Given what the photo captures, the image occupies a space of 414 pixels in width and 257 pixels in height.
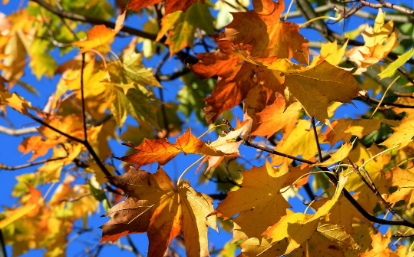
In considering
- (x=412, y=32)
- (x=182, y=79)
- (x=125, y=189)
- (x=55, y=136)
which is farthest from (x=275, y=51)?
(x=182, y=79)

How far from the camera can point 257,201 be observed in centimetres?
123

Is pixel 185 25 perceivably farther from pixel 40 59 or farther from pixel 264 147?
pixel 40 59

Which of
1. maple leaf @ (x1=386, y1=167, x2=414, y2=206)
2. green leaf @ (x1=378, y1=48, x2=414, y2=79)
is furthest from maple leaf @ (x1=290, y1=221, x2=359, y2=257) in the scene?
green leaf @ (x1=378, y1=48, x2=414, y2=79)

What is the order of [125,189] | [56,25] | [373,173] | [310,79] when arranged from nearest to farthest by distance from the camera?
[310,79], [125,189], [373,173], [56,25]

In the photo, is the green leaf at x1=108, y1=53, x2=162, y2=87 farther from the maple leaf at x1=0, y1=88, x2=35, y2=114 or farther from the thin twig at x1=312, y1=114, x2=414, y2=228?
the thin twig at x1=312, y1=114, x2=414, y2=228

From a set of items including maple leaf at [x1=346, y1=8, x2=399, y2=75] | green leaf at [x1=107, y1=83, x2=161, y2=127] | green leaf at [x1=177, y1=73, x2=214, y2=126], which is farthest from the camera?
green leaf at [x1=177, y1=73, x2=214, y2=126]

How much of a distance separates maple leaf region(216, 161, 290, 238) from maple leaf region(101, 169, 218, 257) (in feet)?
0.20

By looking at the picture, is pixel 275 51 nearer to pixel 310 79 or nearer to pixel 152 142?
pixel 310 79

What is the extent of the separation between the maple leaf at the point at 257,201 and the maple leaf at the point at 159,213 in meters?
0.06

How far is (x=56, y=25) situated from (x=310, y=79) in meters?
2.78

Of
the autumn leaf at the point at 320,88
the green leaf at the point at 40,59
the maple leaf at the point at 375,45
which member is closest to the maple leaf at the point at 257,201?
the autumn leaf at the point at 320,88

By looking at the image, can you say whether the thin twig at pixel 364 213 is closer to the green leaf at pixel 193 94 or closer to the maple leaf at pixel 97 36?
the maple leaf at pixel 97 36

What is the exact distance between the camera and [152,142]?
117cm

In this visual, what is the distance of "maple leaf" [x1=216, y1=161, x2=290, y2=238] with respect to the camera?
3.98 feet
